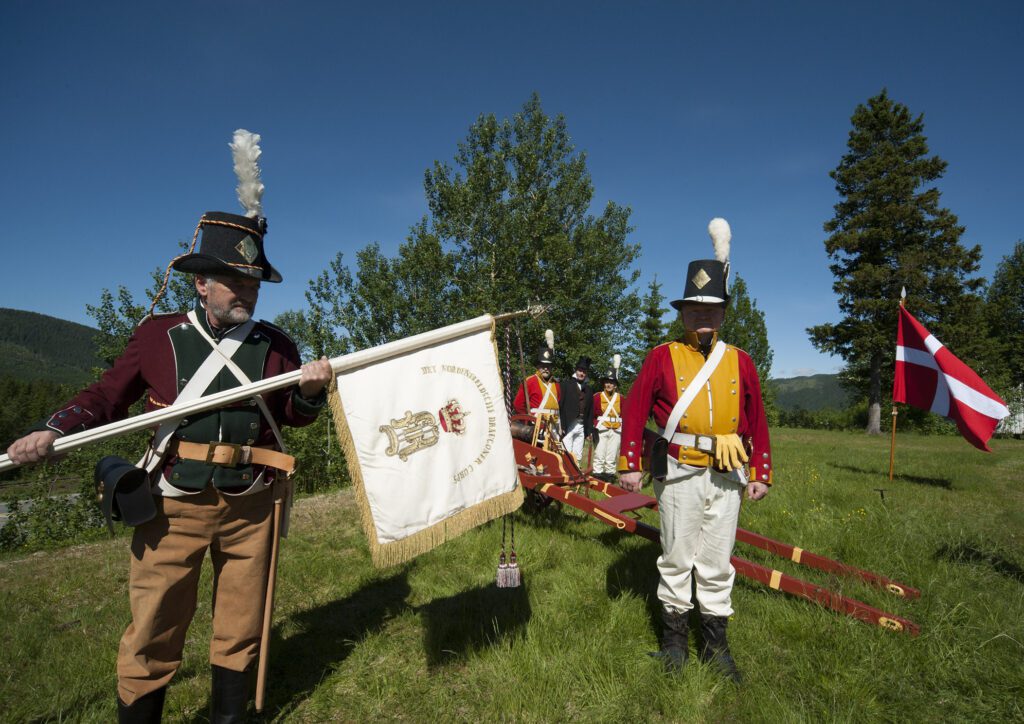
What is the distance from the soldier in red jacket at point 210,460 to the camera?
7.80ft

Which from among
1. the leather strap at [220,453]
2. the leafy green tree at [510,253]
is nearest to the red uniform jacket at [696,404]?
the leather strap at [220,453]

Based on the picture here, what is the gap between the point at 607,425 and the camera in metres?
10.6

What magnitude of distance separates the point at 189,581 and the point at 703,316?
3210 mm

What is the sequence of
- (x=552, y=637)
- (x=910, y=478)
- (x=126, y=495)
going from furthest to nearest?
1. (x=910, y=478)
2. (x=552, y=637)
3. (x=126, y=495)

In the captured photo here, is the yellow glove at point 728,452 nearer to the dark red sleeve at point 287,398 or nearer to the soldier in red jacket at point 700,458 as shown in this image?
the soldier in red jacket at point 700,458

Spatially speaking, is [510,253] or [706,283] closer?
[706,283]

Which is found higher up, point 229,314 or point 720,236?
point 720,236

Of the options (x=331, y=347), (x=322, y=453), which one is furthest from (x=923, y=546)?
(x=331, y=347)

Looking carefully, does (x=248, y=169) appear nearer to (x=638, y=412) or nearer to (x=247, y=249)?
(x=247, y=249)

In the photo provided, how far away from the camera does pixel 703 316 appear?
10.9 ft

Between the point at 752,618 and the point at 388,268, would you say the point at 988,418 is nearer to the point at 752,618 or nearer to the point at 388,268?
the point at 752,618

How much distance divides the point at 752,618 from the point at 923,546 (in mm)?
2592

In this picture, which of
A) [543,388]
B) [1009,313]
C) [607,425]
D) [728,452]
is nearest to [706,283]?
[728,452]

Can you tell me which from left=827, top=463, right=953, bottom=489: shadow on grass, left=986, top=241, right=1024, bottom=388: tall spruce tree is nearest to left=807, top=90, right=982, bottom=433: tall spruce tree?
left=986, top=241, right=1024, bottom=388: tall spruce tree
